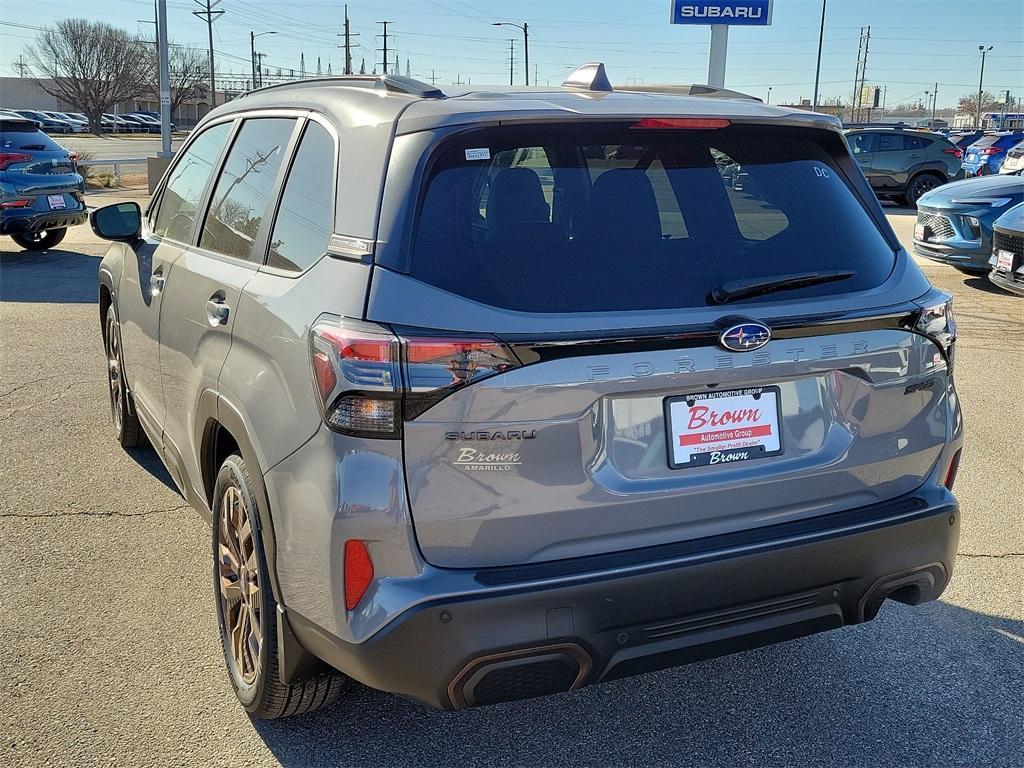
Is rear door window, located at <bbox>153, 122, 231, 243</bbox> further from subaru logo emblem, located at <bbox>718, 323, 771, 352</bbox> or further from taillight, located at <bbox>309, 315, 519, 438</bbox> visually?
subaru logo emblem, located at <bbox>718, 323, 771, 352</bbox>

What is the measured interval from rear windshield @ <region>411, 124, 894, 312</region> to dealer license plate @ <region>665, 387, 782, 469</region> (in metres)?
0.24

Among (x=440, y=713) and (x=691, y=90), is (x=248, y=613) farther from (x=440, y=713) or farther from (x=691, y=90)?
(x=691, y=90)

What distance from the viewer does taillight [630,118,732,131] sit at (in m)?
2.63

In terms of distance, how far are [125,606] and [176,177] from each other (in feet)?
5.88

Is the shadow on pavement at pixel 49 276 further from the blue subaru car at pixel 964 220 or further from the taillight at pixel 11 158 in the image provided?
the blue subaru car at pixel 964 220

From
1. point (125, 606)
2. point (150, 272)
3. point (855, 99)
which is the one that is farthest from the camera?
point (855, 99)

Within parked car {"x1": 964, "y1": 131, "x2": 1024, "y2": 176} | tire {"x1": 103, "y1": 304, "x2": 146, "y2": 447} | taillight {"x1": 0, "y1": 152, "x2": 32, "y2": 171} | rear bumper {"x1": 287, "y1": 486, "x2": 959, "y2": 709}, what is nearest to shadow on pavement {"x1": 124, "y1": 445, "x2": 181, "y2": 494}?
tire {"x1": 103, "y1": 304, "x2": 146, "y2": 447}

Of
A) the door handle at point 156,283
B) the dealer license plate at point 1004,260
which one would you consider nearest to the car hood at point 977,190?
Result: the dealer license plate at point 1004,260

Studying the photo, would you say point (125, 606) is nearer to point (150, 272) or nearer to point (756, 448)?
point (150, 272)

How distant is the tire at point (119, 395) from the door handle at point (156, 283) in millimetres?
1076

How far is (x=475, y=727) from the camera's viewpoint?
302 cm

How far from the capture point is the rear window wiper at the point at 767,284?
2.54 meters

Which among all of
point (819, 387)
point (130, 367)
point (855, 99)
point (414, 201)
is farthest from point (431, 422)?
point (855, 99)

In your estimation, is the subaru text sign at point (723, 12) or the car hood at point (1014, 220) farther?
the subaru text sign at point (723, 12)
